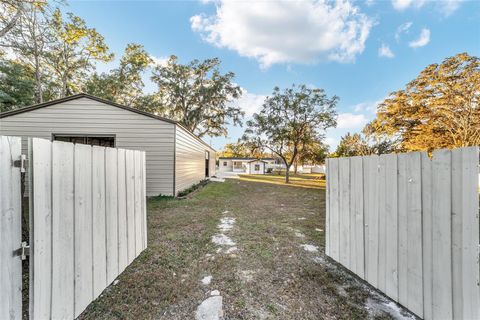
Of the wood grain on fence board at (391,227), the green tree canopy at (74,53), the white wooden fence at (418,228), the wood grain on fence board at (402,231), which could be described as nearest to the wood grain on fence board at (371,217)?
the white wooden fence at (418,228)

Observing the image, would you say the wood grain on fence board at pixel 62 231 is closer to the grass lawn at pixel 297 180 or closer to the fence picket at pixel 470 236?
the fence picket at pixel 470 236

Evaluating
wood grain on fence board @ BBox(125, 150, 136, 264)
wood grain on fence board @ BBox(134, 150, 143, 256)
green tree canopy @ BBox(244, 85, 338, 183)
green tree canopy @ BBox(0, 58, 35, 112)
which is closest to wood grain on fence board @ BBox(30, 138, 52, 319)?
Answer: wood grain on fence board @ BBox(125, 150, 136, 264)

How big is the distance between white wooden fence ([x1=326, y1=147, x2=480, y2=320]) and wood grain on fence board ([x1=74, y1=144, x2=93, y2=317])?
9.45ft

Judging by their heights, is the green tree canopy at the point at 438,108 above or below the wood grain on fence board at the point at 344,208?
above

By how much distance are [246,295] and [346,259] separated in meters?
1.38

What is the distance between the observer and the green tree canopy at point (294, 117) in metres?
14.8

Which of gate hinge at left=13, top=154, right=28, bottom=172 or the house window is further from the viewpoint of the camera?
the house window

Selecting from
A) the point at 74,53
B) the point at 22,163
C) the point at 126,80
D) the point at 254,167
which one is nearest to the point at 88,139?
the point at 22,163

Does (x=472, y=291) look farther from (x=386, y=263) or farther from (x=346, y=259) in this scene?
(x=346, y=259)

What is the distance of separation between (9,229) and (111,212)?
103 centimetres

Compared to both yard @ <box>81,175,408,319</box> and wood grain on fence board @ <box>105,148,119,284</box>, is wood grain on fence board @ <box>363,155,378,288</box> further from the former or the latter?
wood grain on fence board @ <box>105,148,119,284</box>

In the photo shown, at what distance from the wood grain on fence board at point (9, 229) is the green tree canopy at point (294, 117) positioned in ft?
48.4

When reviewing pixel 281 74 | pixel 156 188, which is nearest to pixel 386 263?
pixel 156 188

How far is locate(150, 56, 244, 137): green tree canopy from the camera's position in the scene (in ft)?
67.8
